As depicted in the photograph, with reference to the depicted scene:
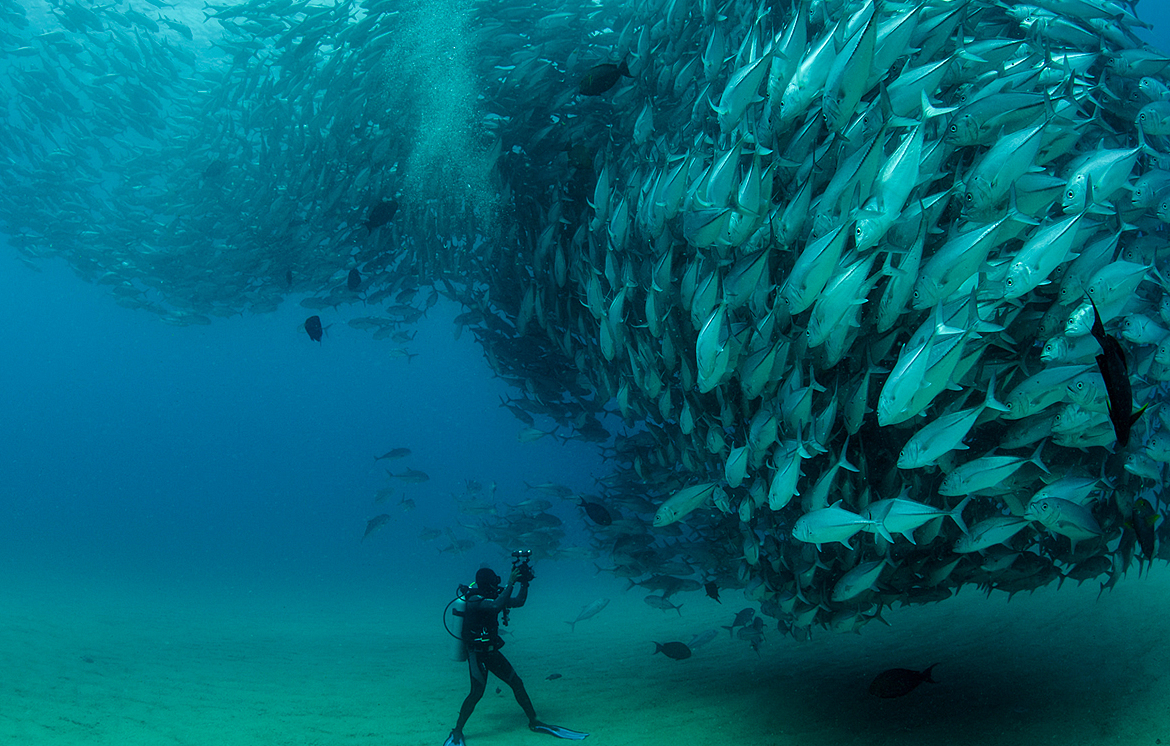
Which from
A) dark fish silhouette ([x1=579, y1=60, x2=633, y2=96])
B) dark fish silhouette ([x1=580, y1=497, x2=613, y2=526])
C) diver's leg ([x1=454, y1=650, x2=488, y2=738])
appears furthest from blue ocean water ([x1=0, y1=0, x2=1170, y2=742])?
dark fish silhouette ([x1=579, y1=60, x2=633, y2=96])

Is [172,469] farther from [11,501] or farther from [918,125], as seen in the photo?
[918,125]

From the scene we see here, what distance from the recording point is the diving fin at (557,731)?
17.3ft

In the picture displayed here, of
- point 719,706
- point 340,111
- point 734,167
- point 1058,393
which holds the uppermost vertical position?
point 340,111

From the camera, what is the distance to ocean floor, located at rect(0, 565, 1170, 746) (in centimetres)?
Result: 449

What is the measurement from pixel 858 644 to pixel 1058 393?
588cm

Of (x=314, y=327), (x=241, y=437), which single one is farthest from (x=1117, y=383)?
(x=241, y=437)

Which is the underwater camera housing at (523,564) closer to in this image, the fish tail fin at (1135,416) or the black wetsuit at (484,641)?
the black wetsuit at (484,641)

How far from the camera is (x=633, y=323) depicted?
5.73 metres

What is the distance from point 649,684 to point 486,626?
98.8 inches

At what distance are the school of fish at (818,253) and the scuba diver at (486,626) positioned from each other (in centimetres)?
182

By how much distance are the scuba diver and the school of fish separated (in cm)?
182

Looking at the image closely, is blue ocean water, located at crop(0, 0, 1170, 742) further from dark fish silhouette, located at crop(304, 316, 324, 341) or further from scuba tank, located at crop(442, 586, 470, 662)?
scuba tank, located at crop(442, 586, 470, 662)

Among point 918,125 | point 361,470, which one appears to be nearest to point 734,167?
point 918,125

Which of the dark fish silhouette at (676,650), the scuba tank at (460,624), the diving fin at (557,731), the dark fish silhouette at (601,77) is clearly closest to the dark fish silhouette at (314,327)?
the scuba tank at (460,624)
